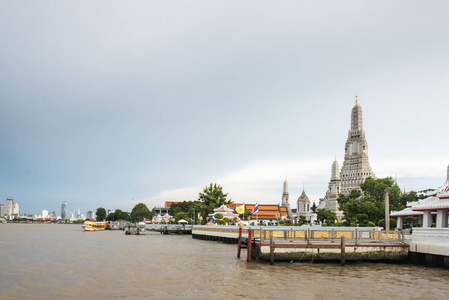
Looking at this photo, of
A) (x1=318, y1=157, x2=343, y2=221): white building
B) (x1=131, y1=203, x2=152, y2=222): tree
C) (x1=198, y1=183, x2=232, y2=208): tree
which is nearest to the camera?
(x1=198, y1=183, x2=232, y2=208): tree

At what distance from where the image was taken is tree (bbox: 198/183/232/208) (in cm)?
8018

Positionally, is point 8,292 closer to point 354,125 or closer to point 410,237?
point 410,237

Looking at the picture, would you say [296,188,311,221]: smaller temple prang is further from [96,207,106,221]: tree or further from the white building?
[96,207,106,221]: tree

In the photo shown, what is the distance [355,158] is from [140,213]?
233 feet

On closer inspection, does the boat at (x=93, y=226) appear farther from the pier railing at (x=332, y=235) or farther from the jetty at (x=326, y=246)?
the pier railing at (x=332, y=235)

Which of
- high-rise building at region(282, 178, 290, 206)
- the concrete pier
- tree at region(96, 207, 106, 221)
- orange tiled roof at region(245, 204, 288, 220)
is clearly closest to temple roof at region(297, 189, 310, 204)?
high-rise building at region(282, 178, 290, 206)

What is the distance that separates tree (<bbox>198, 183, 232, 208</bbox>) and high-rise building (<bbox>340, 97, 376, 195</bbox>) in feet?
175

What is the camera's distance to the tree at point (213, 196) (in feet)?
263

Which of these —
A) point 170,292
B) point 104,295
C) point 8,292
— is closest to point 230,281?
point 170,292

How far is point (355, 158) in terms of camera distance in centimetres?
12331

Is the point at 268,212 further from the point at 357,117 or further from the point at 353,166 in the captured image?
the point at 357,117

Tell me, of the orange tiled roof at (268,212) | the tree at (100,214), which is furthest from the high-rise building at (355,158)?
the tree at (100,214)

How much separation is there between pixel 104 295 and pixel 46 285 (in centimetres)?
425

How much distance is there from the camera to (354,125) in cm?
12731
